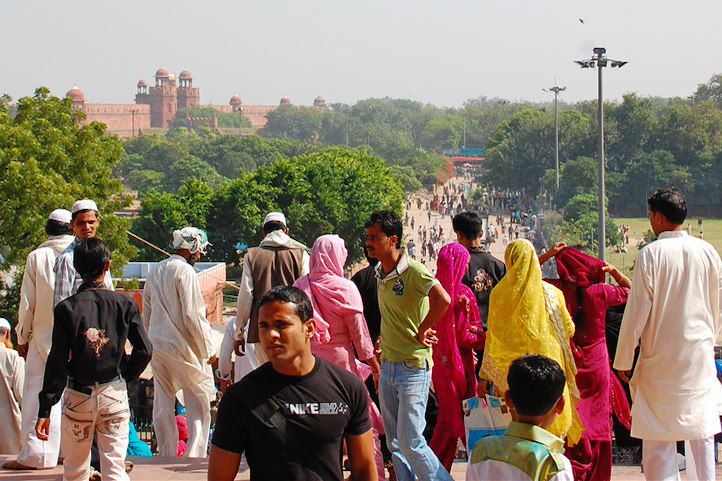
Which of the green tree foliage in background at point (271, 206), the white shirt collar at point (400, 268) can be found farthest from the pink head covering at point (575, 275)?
the green tree foliage in background at point (271, 206)

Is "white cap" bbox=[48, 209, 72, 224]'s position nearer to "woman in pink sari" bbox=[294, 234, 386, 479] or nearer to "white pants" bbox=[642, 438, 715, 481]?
"woman in pink sari" bbox=[294, 234, 386, 479]

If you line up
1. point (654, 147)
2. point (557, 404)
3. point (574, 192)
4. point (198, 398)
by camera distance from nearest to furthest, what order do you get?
point (557, 404) → point (198, 398) → point (574, 192) → point (654, 147)

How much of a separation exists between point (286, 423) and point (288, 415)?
2cm

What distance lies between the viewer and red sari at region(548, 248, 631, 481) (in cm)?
511

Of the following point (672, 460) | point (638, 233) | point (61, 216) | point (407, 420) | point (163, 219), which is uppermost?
point (61, 216)

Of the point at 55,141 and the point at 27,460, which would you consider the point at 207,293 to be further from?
the point at 27,460

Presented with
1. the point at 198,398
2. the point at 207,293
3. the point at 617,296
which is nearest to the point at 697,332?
the point at 617,296

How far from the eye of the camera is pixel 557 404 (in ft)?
11.3

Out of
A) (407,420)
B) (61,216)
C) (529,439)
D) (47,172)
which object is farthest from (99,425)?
(47,172)

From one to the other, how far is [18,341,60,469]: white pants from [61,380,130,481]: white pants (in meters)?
0.99

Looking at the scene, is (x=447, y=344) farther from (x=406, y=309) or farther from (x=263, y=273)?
(x=263, y=273)

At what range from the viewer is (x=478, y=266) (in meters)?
5.90

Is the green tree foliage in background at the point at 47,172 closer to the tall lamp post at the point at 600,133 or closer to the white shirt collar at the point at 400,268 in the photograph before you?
the tall lamp post at the point at 600,133

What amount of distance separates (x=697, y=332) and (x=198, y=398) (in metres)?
2.80
